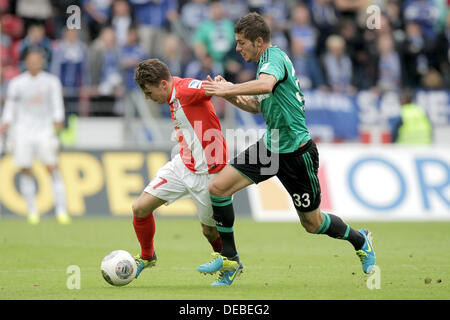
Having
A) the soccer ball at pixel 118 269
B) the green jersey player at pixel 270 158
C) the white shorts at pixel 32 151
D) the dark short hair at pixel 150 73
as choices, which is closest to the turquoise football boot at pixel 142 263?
the soccer ball at pixel 118 269

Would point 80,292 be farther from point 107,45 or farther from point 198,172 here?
point 107,45

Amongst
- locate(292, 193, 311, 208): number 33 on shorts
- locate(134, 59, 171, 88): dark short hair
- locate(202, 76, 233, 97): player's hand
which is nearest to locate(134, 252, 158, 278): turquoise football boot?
locate(292, 193, 311, 208): number 33 on shorts

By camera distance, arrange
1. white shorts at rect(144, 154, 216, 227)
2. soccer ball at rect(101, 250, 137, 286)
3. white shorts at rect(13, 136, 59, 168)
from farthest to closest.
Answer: white shorts at rect(13, 136, 59, 168)
white shorts at rect(144, 154, 216, 227)
soccer ball at rect(101, 250, 137, 286)

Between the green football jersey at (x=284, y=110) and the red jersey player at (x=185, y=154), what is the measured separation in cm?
55

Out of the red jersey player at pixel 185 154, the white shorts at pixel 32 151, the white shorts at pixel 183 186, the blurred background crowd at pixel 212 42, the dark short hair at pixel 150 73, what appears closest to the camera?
the dark short hair at pixel 150 73

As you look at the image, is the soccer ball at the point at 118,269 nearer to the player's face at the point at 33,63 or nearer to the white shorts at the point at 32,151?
the white shorts at the point at 32,151

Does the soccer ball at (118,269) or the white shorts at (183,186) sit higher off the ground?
the white shorts at (183,186)

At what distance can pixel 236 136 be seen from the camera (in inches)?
657

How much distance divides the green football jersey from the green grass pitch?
53.1 inches

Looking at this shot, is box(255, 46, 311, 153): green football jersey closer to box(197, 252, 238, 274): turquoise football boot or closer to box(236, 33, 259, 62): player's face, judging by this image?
box(236, 33, 259, 62): player's face

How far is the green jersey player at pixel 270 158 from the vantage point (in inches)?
317

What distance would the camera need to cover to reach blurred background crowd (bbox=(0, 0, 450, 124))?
732 inches
